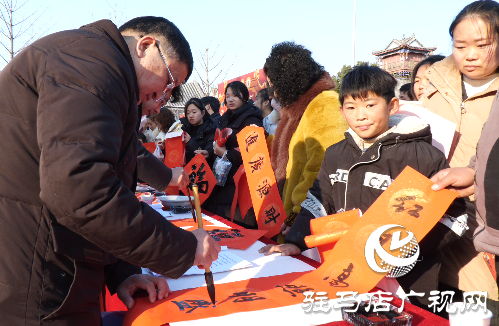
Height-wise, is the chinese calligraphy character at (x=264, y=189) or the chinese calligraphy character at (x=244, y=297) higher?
the chinese calligraphy character at (x=244, y=297)

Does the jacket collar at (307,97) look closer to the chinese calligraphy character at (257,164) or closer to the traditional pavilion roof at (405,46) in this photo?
the chinese calligraphy character at (257,164)

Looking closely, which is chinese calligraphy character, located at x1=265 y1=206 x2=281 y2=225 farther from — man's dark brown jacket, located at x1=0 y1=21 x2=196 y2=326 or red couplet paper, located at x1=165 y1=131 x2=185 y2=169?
red couplet paper, located at x1=165 y1=131 x2=185 y2=169

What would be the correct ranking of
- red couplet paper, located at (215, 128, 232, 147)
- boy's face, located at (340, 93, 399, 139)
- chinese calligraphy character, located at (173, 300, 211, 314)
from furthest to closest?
red couplet paper, located at (215, 128, 232, 147)
boy's face, located at (340, 93, 399, 139)
chinese calligraphy character, located at (173, 300, 211, 314)

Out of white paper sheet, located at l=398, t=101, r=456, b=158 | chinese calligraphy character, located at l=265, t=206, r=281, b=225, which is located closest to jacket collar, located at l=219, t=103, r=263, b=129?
chinese calligraphy character, located at l=265, t=206, r=281, b=225

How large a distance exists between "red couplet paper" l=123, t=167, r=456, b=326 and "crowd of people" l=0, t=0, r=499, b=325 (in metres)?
0.06

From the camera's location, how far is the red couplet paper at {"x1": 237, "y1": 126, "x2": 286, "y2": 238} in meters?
2.08

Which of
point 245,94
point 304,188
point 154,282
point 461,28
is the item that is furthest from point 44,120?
point 245,94

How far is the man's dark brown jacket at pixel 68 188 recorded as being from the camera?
768mm

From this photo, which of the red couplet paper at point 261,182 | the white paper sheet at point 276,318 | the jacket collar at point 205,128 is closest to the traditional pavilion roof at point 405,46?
the jacket collar at point 205,128

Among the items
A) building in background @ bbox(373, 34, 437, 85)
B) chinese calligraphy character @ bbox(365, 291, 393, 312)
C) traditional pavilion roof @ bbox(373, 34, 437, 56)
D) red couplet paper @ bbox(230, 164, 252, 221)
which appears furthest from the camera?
traditional pavilion roof @ bbox(373, 34, 437, 56)

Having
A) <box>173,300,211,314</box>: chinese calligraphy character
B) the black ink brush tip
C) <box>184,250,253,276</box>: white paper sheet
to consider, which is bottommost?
<box>184,250,253,276</box>: white paper sheet

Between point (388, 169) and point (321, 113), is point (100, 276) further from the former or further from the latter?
point (321, 113)

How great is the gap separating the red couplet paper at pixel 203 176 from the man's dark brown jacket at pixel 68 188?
6.30 ft

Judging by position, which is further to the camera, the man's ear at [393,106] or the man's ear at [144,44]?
the man's ear at [393,106]
